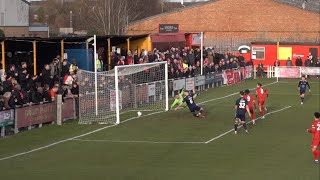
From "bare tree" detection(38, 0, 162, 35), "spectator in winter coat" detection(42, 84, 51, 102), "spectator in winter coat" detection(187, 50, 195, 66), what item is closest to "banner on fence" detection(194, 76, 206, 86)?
Result: "spectator in winter coat" detection(187, 50, 195, 66)

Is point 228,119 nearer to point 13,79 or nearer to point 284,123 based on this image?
point 284,123

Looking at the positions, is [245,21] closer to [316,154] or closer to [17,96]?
[17,96]

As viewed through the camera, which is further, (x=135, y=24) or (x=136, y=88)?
(x=135, y=24)

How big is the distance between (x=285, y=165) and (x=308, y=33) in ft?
183

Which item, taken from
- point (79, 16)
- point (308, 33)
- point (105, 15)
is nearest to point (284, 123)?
point (308, 33)

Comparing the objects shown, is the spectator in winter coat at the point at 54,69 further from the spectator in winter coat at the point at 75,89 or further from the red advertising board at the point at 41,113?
the red advertising board at the point at 41,113

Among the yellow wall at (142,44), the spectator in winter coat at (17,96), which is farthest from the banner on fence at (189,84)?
the spectator in winter coat at (17,96)

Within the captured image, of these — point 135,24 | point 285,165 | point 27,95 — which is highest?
point 135,24

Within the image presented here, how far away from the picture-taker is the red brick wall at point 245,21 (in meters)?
75.1

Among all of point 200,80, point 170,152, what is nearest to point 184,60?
point 200,80

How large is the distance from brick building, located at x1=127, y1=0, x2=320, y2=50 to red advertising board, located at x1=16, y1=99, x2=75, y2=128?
42.3m

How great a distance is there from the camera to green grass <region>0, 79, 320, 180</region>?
1988 centimetres

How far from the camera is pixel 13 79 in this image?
28.8 meters

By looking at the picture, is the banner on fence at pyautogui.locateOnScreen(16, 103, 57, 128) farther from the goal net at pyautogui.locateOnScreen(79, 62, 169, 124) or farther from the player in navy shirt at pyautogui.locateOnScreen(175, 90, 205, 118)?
the player in navy shirt at pyautogui.locateOnScreen(175, 90, 205, 118)
